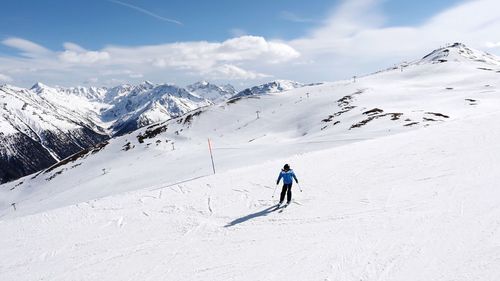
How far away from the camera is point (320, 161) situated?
82.7 feet

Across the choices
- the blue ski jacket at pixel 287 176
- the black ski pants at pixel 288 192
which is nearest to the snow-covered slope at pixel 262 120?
the blue ski jacket at pixel 287 176

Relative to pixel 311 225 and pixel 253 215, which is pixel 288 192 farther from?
pixel 311 225

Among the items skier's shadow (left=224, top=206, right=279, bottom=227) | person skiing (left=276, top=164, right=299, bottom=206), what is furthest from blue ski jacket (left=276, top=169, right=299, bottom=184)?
skier's shadow (left=224, top=206, right=279, bottom=227)

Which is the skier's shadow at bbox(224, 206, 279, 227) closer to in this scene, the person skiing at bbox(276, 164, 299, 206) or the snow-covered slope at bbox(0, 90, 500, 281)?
the snow-covered slope at bbox(0, 90, 500, 281)

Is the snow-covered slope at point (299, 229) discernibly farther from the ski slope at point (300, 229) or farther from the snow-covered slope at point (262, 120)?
the snow-covered slope at point (262, 120)

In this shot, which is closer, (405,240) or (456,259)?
(456,259)

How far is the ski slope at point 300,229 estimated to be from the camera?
10469 millimetres

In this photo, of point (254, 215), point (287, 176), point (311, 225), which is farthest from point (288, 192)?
point (311, 225)

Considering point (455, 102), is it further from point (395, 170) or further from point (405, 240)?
point (405, 240)

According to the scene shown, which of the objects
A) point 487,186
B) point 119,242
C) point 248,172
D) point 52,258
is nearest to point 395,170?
point 487,186

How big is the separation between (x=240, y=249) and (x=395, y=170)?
11.5 meters

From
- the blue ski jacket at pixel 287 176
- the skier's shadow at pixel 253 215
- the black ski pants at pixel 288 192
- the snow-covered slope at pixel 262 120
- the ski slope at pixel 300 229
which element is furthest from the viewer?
the snow-covered slope at pixel 262 120

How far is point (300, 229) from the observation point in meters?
13.6

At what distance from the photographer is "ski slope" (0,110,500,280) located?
10469mm
